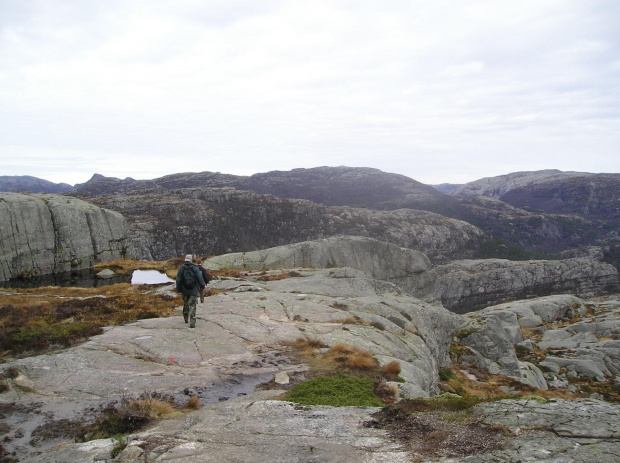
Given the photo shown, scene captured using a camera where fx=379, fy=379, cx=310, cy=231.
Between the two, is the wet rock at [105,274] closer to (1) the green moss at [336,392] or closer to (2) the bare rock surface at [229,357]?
(2) the bare rock surface at [229,357]

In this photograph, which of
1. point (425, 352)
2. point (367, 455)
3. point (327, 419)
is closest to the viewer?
point (367, 455)

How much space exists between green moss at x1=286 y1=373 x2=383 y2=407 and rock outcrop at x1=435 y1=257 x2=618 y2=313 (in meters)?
135

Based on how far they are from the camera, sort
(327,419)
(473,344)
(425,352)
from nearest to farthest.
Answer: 1. (327,419)
2. (425,352)
3. (473,344)

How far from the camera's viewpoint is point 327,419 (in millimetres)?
9773

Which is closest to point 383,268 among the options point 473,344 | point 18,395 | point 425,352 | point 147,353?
point 473,344

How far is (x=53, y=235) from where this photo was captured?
5272 centimetres

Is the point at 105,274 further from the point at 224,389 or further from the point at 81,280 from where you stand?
the point at 224,389

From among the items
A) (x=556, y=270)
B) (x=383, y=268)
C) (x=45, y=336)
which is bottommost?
(x=556, y=270)

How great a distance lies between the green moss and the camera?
11.4 metres

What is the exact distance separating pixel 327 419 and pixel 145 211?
16516 centimetres

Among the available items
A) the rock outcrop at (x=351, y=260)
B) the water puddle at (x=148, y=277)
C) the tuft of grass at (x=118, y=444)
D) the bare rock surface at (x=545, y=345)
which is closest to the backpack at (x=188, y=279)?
the tuft of grass at (x=118, y=444)

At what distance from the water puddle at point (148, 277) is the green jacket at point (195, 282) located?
2035 centimetres

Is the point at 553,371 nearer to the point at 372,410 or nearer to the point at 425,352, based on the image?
the point at 425,352

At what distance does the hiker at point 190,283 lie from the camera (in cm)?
1773
